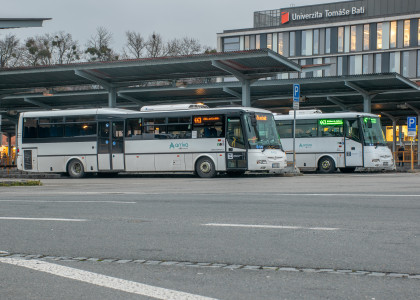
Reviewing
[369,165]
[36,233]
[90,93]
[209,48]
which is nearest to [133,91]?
[90,93]

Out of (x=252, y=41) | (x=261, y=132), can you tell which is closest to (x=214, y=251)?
(x=261, y=132)

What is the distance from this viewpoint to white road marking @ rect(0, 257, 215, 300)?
5098 millimetres

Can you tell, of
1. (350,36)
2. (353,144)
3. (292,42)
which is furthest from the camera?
(292,42)

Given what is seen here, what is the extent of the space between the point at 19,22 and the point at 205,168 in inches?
380

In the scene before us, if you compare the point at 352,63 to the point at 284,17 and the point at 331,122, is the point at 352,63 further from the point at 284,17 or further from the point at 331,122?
the point at 331,122

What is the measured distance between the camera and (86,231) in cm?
870

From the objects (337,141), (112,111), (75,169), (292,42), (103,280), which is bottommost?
(75,169)

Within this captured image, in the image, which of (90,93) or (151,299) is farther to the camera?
(90,93)

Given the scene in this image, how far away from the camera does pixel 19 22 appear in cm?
2047

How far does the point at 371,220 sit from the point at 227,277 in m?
4.12

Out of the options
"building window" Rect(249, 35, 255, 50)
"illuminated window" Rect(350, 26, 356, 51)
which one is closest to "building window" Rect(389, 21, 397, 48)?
"illuminated window" Rect(350, 26, 356, 51)

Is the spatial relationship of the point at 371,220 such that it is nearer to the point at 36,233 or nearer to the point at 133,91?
the point at 36,233

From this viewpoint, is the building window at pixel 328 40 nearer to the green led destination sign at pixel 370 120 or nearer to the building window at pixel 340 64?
the building window at pixel 340 64

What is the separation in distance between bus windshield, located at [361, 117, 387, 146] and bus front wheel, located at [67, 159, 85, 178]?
13.7 metres
